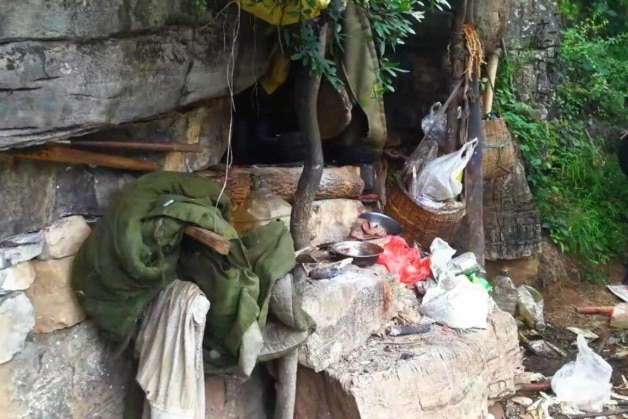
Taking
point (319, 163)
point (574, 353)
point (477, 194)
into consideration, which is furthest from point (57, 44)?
point (574, 353)

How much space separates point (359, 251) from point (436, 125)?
5.40 ft

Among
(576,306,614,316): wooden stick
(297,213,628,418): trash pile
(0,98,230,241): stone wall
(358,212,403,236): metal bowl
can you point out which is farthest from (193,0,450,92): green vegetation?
(576,306,614,316): wooden stick

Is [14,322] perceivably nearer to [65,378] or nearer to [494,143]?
[65,378]

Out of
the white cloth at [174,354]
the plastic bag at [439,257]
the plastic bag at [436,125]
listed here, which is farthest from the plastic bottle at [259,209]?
the plastic bag at [436,125]

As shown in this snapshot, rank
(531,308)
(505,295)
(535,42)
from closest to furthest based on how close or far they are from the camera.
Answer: (531,308), (505,295), (535,42)

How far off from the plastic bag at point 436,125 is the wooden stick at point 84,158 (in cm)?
292

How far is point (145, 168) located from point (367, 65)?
4.38 ft

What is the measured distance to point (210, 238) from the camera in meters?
2.56

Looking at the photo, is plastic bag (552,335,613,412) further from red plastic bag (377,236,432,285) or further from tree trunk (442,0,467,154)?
tree trunk (442,0,467,154)

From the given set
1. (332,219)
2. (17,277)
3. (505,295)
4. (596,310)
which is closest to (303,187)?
(332,219)

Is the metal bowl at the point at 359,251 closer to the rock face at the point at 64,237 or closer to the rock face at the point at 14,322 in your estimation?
the rock face at the point at 64,237

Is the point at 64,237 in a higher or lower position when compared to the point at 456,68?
lower

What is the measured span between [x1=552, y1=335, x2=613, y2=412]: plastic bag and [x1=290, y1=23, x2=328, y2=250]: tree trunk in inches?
91.2

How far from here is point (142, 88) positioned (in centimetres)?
267
